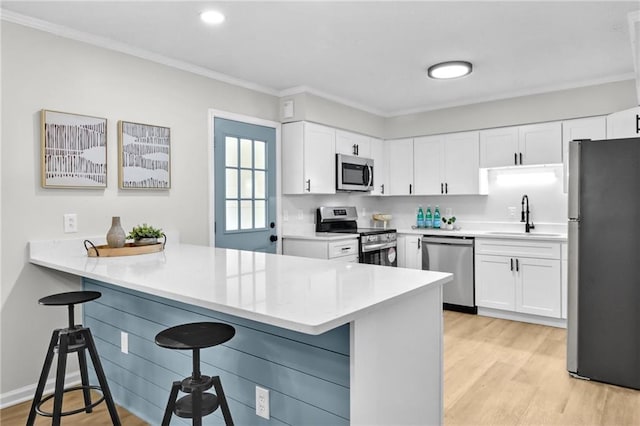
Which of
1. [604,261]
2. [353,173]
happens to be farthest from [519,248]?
[353,173]

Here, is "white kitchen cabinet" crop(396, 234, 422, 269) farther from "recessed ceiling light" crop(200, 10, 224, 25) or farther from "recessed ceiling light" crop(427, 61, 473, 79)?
"recessed ceiling light" crop(200, 10, 224, 25)

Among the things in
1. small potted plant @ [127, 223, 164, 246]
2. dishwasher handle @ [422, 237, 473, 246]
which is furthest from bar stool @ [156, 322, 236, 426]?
dishwasher handle @ [422, 237, 473, 246]

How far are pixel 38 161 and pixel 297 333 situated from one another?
2150mm

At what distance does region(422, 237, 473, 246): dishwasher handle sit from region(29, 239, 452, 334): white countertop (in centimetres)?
280

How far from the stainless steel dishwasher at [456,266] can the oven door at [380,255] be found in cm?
43

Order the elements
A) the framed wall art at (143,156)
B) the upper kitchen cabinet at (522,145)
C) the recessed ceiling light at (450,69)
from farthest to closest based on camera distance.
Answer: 1. the upper kitchen cabinet at (522,145)
2. the recessed ceiling light at (450,69)
3. the framed wall art at (143,156)

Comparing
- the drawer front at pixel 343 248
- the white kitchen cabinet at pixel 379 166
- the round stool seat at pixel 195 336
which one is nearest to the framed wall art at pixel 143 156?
the drawer front at pixel 343 248

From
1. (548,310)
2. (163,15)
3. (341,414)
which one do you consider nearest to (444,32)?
(163,15)

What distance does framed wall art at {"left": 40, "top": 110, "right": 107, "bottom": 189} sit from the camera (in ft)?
8.87

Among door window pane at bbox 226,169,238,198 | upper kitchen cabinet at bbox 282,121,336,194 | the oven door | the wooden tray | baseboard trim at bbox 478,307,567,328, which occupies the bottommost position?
baseboard trim at bbox 478,307,567,328

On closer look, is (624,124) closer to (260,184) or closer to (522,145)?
(522,145)

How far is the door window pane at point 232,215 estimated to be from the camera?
387 centimetres

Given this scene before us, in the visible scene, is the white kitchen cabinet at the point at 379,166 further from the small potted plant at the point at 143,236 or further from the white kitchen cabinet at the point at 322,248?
the small potted plant at the point at 143,236

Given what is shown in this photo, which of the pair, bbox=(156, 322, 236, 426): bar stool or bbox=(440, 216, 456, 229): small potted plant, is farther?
bbox=(440, 216, 456, 229): small potted plant
